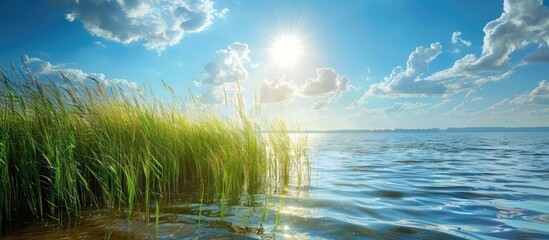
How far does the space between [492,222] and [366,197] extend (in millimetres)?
2184

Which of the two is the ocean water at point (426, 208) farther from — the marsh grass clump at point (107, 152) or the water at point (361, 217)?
the marsh grass clump at point (107, 152)

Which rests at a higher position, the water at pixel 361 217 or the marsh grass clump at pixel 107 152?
the marsh grass clump at pixel 107 152

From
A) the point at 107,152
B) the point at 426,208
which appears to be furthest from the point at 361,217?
the point at 107,152

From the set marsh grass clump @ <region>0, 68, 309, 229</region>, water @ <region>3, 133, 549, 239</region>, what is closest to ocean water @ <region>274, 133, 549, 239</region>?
water @ <region>3, 133, 549, 239</region>

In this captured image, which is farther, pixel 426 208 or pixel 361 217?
pixel 426 208

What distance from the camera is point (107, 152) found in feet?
15.5

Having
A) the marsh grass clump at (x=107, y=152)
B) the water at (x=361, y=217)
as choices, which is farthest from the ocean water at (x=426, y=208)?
the marsh grass clump at (x=107, y=152)

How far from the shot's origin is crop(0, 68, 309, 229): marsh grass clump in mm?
4207

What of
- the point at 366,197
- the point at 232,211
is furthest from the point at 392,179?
the point at 232,211

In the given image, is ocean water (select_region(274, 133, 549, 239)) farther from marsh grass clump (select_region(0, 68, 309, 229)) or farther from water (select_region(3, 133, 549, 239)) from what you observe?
marsh grass clump (select_region(0, 68, 309, 229))

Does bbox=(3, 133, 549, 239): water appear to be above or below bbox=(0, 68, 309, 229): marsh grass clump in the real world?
below

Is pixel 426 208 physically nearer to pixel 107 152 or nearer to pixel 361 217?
pixel 361 217

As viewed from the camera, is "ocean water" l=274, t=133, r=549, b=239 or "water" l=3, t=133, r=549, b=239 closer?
"water" l=3, t=133, r=549, b=239

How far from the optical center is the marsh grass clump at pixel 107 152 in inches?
166
